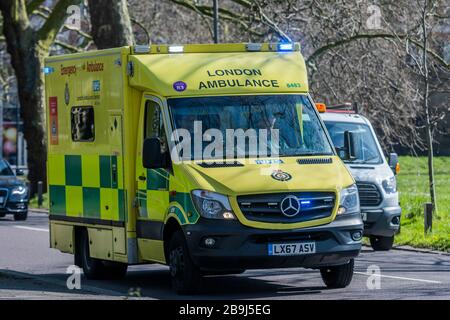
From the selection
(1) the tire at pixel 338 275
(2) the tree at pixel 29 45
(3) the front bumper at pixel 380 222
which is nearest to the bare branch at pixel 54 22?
(2) the tree at pixel 29 45

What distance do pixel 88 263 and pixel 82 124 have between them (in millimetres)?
1808

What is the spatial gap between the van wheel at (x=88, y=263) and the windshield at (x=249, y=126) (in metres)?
2.93

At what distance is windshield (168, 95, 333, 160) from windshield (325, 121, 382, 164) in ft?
17.5

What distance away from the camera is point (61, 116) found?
53.3 ft

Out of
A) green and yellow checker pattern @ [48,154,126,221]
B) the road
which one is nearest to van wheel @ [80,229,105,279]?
the road

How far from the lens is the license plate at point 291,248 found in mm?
12648

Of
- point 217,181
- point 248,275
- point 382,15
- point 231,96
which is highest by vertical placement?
point 382,15

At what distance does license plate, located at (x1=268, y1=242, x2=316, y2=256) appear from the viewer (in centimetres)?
1265

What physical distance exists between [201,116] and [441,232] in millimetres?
7839

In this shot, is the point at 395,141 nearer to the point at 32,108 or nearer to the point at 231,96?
the point at 32,108

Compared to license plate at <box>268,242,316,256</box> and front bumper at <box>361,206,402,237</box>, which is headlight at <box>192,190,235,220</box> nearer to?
license plate at <box>268,242,316,256</box>

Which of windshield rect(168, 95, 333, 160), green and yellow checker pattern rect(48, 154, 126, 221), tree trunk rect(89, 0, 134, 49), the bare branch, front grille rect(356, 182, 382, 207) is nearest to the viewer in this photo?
windshield rect(168, 95, 333, 160)

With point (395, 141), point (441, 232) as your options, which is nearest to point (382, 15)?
point (395, 141)

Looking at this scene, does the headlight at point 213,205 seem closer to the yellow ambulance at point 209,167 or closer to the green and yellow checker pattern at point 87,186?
the yellow ambulance at point 209,167
